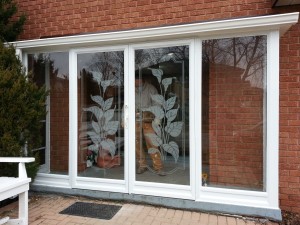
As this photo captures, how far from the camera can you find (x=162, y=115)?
4.13 m

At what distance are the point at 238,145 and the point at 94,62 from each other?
2484 mm

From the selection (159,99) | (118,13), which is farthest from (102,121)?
(118,13)

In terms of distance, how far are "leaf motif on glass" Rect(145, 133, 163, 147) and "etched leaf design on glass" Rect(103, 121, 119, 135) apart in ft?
1.64

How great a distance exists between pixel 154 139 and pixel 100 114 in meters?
0.95

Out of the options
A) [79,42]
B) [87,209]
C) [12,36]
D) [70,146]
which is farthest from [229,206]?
[12,36]

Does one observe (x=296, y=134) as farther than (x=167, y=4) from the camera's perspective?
No

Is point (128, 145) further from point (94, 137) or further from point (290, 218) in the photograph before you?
point (290, 218)

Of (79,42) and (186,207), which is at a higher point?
(79,42)

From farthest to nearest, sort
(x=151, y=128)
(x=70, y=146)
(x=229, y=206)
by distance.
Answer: (x=70, y=146)
(x=151, y=128)
(x=229, y=206)

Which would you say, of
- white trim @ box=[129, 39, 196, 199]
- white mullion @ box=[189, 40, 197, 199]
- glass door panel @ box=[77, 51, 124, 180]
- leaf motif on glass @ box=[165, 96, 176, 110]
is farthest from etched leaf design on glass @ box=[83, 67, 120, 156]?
white mullion @ box=[189, 40, 197, 199]

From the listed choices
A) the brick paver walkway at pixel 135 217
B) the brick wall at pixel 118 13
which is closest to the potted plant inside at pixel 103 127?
the brick paver walkway at pixel 135 217

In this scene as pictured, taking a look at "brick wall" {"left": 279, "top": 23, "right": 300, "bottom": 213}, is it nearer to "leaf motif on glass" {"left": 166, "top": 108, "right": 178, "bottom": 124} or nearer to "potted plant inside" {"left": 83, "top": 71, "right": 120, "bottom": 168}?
"leaf motif on glass" {"left": 166, "top": 108, "right": 178, "bottom": 124}

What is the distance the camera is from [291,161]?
3.87 metres

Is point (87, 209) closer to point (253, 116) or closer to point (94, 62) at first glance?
point (94, 62)
